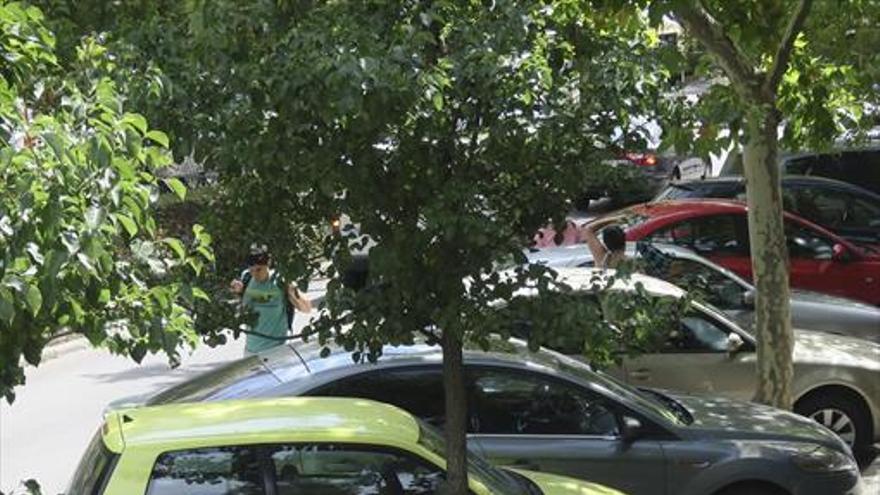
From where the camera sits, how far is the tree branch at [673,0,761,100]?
25.6 ft

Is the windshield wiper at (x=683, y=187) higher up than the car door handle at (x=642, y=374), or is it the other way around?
the windshield wiper at (x=683, y=187)

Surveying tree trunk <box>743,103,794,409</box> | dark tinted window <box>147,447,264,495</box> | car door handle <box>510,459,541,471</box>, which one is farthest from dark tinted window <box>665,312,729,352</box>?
dark tinted window <box>147,447,264,495</box>

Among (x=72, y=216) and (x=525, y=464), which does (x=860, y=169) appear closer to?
(x=525, y=464)

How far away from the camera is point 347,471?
14.4 feet

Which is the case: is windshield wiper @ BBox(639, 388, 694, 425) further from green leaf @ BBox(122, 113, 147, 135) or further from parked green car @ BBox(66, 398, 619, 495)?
green leaf @ BBox(122, 113, 147, 135)

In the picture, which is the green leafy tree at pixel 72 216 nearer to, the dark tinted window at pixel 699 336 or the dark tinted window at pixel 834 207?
the dark tinted window at pixel 699 336

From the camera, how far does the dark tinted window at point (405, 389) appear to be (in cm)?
609

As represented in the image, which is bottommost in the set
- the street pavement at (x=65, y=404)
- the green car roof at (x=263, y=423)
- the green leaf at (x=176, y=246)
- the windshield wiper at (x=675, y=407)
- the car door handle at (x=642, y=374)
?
the street pavement at (x=65, y=404)

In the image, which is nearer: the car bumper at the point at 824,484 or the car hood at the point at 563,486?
the car hood at the point at 563,486

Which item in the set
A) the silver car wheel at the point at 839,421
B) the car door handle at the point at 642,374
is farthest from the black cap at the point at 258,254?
the silver car wheel at the point at 839,421

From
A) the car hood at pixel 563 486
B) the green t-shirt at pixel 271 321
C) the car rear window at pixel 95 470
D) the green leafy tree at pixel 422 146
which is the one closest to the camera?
the car rear window at pixel 95 470

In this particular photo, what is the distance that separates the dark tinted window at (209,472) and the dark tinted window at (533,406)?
81.2 inches

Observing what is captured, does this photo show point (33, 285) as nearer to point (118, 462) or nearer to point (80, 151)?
point (80, 151)

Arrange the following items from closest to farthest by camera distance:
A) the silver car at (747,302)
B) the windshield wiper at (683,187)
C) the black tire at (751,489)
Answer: the black tire at (751,489)
the silver car at (747,302)
the windshield wiper at (683,187)
